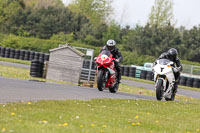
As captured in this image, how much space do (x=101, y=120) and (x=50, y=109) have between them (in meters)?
1.24

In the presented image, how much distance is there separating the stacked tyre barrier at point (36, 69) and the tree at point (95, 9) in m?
57.6

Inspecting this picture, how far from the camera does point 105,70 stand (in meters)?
15.4

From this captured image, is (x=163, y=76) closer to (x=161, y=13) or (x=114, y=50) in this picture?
(x=114, y=50)

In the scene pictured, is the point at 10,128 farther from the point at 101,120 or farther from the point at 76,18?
the point at 76,18

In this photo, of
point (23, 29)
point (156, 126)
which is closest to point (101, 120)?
point (156, 126)

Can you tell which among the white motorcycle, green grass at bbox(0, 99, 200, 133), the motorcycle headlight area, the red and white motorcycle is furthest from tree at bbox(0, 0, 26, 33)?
green grass at bbox(0, 99, 200, 133)

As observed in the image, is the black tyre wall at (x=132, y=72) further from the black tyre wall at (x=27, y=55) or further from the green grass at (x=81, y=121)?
the green grass at (x=81, y=121)

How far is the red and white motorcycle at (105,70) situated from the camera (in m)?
15.0

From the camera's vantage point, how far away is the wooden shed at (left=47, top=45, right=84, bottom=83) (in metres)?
22.8

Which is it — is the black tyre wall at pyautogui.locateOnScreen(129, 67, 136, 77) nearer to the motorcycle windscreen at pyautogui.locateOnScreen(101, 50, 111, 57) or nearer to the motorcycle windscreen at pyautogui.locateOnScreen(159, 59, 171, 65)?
the motorcycle windscreen at pyautogui.locateOnScreen(101, 50, 111, 57)

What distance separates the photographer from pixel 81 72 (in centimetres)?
2269

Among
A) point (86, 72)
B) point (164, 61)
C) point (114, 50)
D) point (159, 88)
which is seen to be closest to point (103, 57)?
point (114, 50)

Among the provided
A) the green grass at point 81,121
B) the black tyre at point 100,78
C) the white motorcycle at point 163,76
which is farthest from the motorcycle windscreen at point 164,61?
the green grass at point 81,121

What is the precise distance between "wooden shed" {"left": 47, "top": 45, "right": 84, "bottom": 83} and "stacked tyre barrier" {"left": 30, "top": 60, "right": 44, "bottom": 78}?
0.41m
